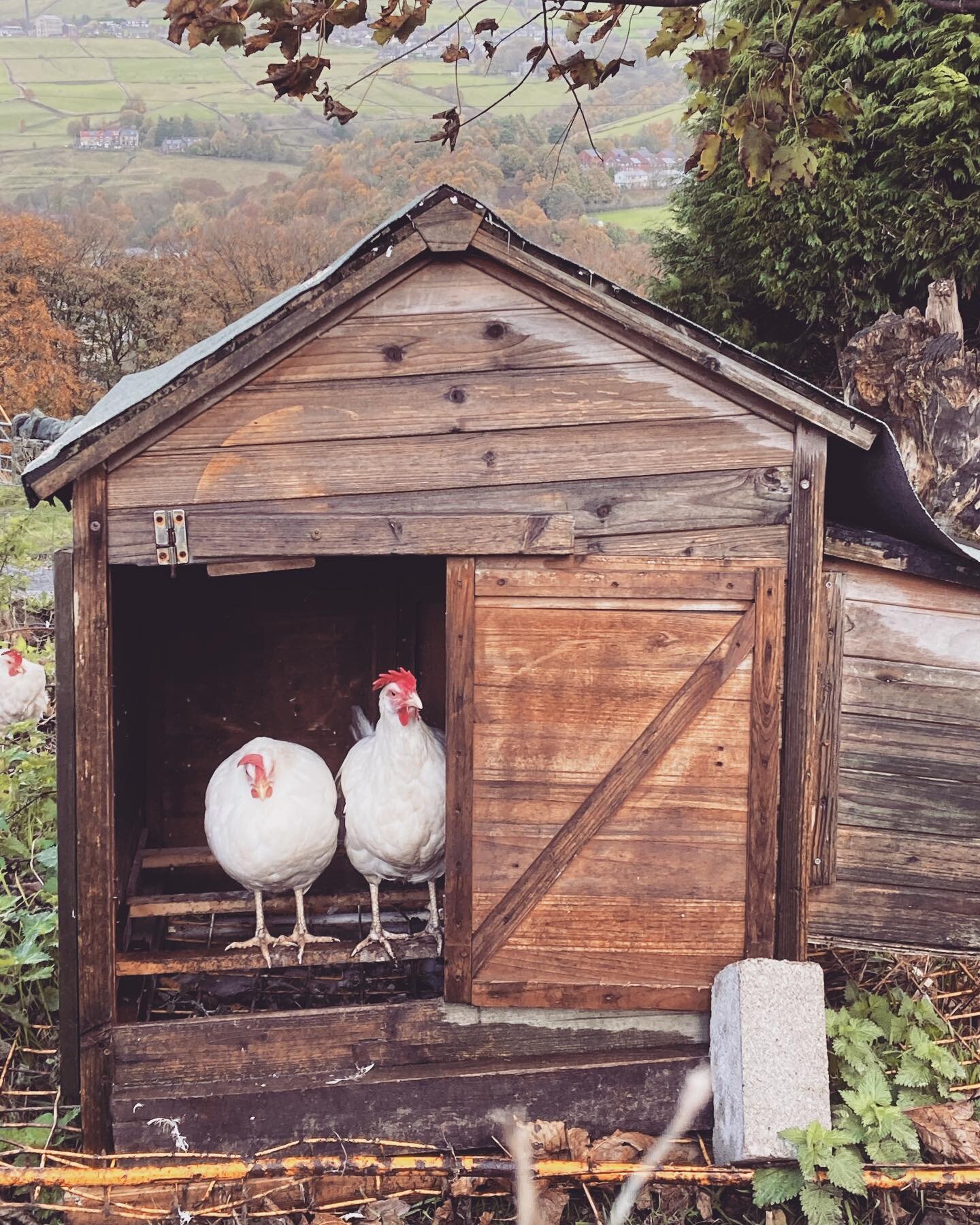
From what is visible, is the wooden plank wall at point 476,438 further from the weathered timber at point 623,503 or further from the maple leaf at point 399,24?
the maple leaf at point 399,24

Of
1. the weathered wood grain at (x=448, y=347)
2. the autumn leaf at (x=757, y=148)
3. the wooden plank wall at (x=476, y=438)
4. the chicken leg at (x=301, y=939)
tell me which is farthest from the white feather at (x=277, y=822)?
the autumn leaf at (x=757, y=148)

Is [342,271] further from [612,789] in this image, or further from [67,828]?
[67,828]

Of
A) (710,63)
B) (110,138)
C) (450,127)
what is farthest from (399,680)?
(110,138)

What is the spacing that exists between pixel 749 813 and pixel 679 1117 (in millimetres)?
3031

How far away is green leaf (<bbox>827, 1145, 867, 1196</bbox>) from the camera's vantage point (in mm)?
3436

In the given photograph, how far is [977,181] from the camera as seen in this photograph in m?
7.20

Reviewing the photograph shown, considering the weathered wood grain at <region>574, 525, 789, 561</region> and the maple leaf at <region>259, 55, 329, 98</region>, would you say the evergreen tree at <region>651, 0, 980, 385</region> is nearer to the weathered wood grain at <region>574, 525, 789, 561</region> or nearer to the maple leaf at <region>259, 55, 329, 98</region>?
the weathered wood grain at <region>574, 525, 789, 561</region>

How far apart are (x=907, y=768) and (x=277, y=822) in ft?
8.00

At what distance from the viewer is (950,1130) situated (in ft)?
12.9

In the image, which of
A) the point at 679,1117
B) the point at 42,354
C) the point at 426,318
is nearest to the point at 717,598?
the point at 426,318

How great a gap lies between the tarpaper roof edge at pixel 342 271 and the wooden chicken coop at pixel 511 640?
14 millimetres

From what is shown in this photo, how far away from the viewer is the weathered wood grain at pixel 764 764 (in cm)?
375

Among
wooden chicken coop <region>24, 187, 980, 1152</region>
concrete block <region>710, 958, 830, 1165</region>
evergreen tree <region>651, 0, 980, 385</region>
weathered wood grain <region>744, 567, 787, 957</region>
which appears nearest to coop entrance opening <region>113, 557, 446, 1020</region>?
wooden chicken coop <region>24, 187, 980, 1152</region>

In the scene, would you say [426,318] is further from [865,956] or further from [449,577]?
[865,956]
